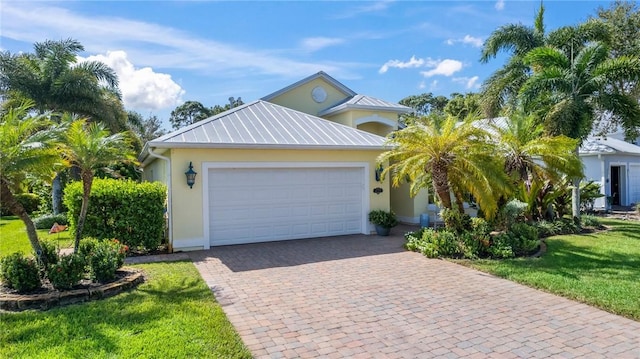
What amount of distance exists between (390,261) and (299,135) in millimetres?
5167

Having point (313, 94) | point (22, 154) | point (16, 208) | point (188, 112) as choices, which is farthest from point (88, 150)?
point (188, 112)

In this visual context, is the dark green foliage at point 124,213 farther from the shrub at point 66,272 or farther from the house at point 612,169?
the house at point 612,169

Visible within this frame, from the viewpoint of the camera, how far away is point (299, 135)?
12.6 meters

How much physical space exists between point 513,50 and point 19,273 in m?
18.5

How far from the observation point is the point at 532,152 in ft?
38.4

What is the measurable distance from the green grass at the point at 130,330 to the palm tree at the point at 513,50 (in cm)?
1463

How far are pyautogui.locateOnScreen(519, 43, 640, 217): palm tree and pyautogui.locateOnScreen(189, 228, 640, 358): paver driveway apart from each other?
7.79m

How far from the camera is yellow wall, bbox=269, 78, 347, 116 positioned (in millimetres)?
18938

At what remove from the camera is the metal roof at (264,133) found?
1086 centimetres

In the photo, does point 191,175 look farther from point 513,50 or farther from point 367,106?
point 513,50

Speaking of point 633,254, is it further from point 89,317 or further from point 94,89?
point 94,89

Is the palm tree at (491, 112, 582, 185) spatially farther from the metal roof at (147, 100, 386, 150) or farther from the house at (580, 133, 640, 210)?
the house at (580, 133, 640, 210)

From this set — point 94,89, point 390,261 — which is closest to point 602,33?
point 390,261

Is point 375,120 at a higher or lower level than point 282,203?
higher
